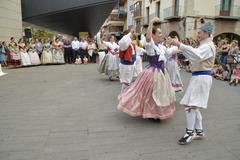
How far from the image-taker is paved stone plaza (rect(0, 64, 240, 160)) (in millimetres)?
3477

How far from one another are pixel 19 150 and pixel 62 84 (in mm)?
5137

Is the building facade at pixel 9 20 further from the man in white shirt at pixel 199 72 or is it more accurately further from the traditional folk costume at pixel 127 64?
the man in white shirt at pixel 199 72

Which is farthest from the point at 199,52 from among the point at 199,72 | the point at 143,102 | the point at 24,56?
the point at 24,56

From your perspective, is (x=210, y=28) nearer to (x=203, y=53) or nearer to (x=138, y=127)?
(x=203, y=53)

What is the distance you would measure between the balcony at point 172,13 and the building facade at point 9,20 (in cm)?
1278

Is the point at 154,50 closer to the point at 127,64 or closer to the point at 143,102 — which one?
the point at 143,102

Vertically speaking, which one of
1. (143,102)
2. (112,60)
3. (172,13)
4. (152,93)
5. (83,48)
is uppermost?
(172,13)

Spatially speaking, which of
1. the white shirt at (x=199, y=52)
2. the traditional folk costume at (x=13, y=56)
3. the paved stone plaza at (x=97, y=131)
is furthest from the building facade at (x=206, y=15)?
the white shirt at (x=199, y=52)

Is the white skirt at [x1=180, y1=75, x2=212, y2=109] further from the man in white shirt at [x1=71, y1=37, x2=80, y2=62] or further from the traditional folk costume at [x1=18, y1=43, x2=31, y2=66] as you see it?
the man in white shirt at [x1=71, y1=37, x2=80, y2=62]

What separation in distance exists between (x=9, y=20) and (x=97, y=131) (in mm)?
15133

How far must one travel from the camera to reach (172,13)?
24109mm

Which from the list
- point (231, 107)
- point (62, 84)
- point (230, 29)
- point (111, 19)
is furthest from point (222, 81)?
point (111, 19)

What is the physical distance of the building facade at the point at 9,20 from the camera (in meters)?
15.8

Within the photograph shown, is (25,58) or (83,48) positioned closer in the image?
(25,58)
